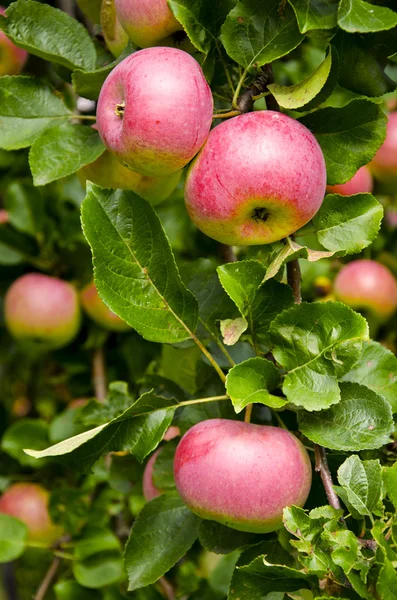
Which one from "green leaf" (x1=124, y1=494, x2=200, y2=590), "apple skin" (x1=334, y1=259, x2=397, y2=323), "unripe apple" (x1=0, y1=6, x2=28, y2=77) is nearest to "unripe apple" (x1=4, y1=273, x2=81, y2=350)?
"unripe apple" (x1=0, y1=6, x2=28, y2=77)

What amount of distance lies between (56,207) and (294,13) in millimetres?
856

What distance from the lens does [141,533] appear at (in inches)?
33.2

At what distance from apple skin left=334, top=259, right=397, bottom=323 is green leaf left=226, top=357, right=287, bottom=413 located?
0.70m

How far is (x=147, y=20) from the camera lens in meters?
0.72

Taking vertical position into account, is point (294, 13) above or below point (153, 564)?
above

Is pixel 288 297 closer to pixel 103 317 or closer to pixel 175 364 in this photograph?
pixel 175 364

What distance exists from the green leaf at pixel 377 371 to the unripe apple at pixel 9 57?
92 centimetres

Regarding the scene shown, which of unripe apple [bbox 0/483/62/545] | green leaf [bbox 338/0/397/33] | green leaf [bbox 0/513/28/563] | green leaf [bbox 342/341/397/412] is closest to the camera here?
green leaf [bbox 338/0/397/33]

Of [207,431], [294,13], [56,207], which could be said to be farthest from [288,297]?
[56,207]

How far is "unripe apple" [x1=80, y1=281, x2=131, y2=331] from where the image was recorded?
A: 4.64ft

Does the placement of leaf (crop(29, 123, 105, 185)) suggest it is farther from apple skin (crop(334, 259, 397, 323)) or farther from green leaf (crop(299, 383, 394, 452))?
apple skin (crop(334, 259, 397, 323))

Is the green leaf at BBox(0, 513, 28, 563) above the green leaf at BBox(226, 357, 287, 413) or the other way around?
the other way around

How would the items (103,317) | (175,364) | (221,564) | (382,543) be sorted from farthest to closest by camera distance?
(103,317), (221,564), (175,364), (382,543)

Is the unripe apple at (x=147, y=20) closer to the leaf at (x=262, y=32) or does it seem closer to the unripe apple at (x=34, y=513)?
the leaf at (x=262, y=32)
